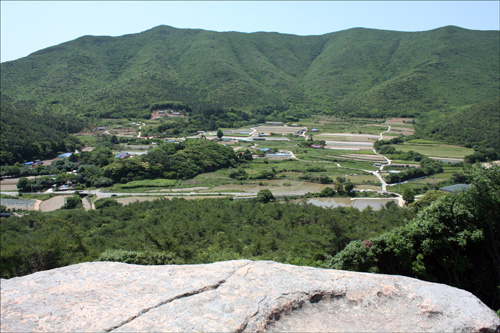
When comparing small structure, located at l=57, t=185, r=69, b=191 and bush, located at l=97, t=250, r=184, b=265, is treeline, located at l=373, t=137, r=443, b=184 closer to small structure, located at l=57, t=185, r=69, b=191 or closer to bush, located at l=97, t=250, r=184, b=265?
bush, located at l=97, t=250, r=184, b=265

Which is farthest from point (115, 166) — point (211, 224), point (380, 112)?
point (380, 112)

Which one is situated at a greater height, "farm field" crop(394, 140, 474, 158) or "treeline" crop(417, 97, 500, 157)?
"treeline" crop(417, 97, 500, 157)

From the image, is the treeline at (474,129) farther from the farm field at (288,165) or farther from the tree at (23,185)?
the tree at (23,185)

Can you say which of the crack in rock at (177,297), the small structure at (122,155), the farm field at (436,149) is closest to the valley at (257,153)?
the farm field at (436,149)

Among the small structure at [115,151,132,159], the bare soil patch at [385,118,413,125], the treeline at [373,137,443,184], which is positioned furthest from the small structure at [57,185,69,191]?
the bare soil patch at [385,118,413,125]

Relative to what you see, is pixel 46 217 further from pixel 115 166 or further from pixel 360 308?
pixel 360 308

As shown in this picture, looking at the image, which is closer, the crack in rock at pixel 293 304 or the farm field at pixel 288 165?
the crack in rock at pixel 293 304
